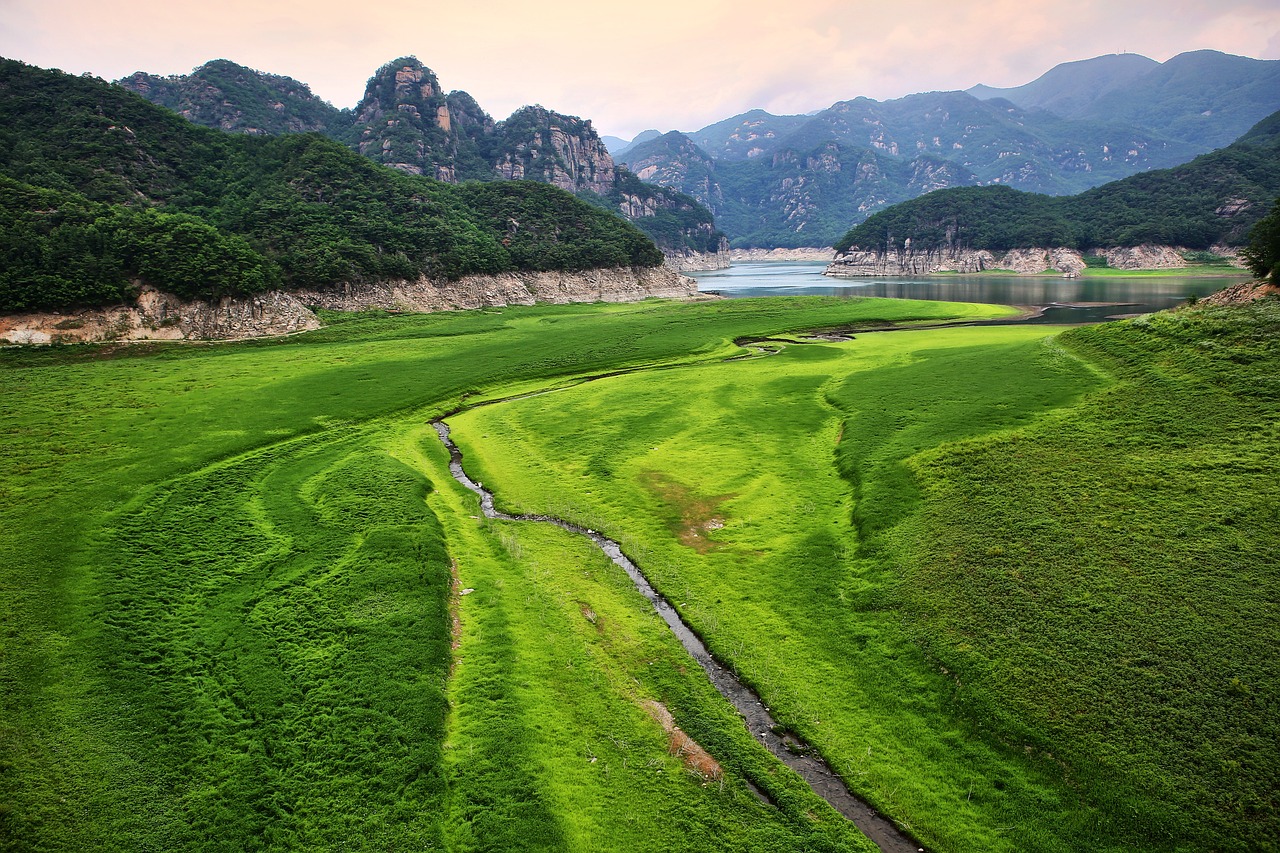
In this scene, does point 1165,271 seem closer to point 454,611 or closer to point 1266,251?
point 1266,251

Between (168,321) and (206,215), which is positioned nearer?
(168,321)

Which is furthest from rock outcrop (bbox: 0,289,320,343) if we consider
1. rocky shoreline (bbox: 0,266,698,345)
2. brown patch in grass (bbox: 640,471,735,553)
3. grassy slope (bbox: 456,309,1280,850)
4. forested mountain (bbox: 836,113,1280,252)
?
forested mountain (bbox: 836,113,1280,252)

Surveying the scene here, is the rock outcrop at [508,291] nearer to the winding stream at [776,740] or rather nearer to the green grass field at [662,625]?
the green grass field at [662,625]

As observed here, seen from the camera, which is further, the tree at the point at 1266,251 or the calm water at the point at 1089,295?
the calm water at the point at 1089,295

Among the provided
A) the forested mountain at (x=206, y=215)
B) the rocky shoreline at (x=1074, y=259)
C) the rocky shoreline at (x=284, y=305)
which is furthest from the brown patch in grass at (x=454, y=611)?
the rocky shoreline at (x=1074, y=259)

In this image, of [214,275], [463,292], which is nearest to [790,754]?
[214,275]

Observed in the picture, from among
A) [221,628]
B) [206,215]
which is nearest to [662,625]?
[221,628]
